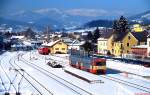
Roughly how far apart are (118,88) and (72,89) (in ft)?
14.1

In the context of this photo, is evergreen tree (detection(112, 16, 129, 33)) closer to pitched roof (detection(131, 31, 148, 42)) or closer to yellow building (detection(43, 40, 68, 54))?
yellow building (detection(43, 40, 68, 54))

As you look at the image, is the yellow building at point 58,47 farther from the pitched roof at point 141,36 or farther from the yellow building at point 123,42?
the pitched roof at point 141,36

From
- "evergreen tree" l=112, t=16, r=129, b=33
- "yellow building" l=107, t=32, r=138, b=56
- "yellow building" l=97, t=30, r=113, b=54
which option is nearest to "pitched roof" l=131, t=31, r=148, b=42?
"yellow building" l=107, t=32, r=138, b=56

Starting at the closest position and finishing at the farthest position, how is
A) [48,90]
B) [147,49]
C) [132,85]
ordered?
[48,90], [132,85], [147,49]

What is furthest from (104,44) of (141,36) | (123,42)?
(141,36)

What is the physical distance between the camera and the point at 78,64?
59.3 metres

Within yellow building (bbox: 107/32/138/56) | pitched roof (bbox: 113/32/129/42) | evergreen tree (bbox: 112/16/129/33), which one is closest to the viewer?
yellow building (bbox: 107/32/138/56)

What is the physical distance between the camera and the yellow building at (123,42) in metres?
96.8

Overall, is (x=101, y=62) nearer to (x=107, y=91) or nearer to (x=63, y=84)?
(x=63, y=84)

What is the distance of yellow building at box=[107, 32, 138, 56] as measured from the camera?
318 ft

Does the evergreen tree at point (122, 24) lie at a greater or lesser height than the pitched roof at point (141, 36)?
greater

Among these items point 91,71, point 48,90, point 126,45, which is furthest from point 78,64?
point 126,45

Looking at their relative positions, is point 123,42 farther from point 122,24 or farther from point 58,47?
point 58,47

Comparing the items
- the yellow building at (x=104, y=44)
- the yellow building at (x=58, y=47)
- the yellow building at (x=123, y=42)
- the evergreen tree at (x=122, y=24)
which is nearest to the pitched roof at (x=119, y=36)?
the yellow building at (x=123, y=42)
